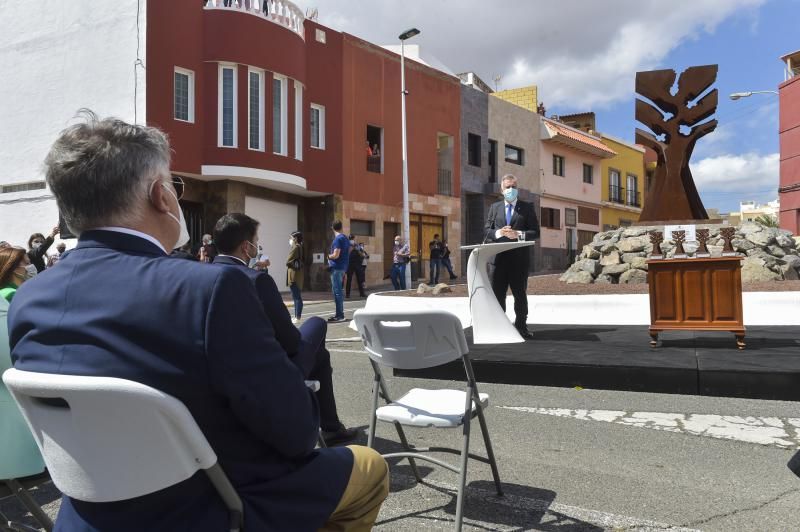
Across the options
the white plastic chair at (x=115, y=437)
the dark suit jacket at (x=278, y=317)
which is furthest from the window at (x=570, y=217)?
the white plastic chair at (x=115, y=437)

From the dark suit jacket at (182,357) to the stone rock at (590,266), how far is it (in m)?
11.9

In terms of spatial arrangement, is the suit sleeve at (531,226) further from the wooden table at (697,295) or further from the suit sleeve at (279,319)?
the suit sleeve at (279,319)

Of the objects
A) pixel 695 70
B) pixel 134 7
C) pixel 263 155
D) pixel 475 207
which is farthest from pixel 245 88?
pixel 475 207

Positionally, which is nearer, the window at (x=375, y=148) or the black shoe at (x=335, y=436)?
the black shoe at (x=335, y=436)

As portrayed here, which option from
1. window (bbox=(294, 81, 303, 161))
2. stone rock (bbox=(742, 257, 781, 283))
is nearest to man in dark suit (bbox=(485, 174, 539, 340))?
stone rock (bbox=(742, 257, 781, 283))

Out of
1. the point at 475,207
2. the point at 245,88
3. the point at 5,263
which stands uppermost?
the point at 245,88

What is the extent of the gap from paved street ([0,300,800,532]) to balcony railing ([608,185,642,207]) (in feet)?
119

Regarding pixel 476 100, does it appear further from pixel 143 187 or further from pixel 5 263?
pixel 143 187

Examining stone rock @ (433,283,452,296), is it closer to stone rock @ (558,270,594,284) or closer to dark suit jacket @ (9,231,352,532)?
stone rock @ (558,270,594,284)

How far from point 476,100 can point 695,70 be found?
16.1m

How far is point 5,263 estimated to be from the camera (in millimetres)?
3855

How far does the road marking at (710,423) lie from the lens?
4.32m

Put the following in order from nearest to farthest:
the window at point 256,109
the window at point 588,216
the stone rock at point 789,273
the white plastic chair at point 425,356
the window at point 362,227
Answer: the white plastic chair at point 425,356 → the stone rock at point 789,273 → the window at point 256,109 → the window at point 362,227 → the window at point 588,216

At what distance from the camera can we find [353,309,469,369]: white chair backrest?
292 cm
